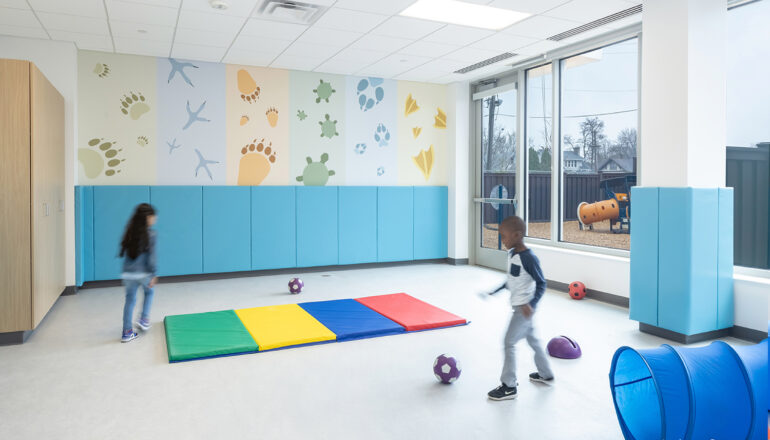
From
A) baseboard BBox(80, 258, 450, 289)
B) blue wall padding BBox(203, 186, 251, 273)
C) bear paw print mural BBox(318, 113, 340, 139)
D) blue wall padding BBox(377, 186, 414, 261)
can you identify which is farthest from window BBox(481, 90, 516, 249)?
blue wall padding BBox(203, 186, 251, 273)

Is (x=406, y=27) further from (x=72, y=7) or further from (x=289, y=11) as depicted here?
(x=72, y=7)

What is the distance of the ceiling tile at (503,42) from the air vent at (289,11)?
80.7 inches

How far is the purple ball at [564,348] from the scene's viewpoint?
409 centimetres

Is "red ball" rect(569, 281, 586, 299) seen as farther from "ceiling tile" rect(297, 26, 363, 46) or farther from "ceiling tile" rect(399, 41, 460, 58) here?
"ceiling tile" rect(297, 26, 363, 46)

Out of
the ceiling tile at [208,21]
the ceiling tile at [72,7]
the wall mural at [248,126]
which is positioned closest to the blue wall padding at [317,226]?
the wall mural at [248,126]

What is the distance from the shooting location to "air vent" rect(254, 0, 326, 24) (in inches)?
204

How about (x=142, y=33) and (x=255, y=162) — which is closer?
(x=142, y=33)

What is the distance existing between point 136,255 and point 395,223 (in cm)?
465

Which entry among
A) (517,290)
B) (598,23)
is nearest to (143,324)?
(517,290)

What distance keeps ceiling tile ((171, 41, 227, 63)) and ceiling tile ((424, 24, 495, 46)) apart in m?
2.68

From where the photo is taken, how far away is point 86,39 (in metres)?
6.29

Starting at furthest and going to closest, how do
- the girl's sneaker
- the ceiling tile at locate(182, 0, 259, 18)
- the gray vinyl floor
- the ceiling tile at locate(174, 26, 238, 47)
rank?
the ceiling tile at locate(174, 26, 238, 47) → the ceiling tile at locate(182, 0, 259, 18) → the girl's sneaker → the gray vinyl floor

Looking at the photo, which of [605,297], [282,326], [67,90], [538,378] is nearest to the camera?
[538,378]

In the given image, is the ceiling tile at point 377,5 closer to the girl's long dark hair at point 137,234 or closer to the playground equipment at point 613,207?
the girl's long dark hair at point 137,234
